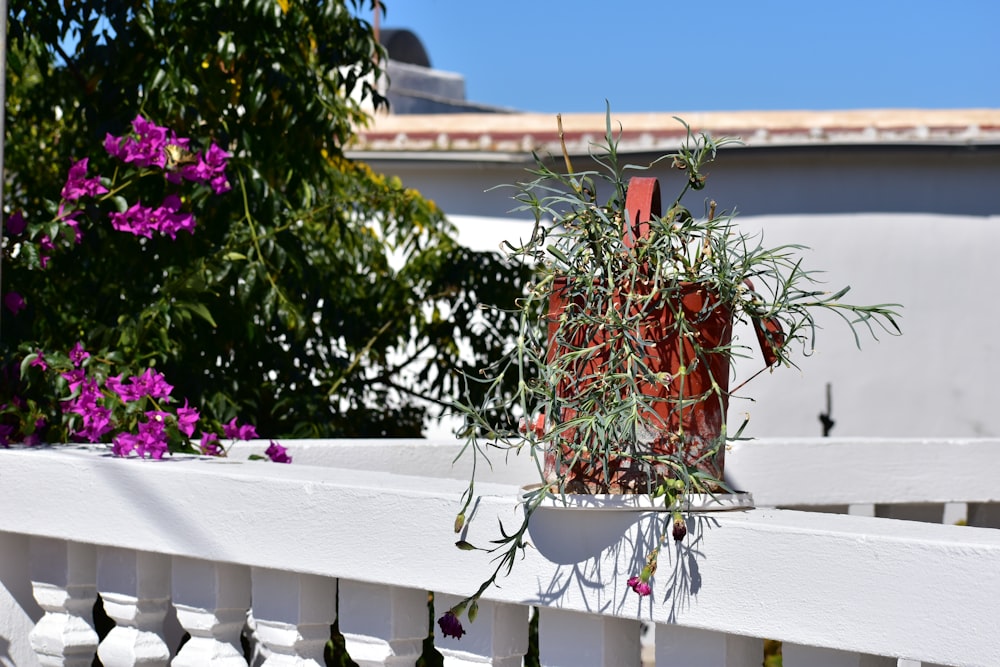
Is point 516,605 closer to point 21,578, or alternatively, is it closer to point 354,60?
point 21,578

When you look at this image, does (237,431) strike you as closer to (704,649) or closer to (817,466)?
(817,466)

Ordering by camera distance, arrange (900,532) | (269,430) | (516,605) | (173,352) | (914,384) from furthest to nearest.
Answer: (914,384), (269,430), (173,352), (516,605), (900,532)

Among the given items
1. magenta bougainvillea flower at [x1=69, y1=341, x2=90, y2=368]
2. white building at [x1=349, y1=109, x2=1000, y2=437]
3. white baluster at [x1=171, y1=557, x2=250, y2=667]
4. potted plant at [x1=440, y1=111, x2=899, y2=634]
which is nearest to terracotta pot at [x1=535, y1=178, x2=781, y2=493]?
potted plant at [x1=440, y1=111, x2=899, y2=634]

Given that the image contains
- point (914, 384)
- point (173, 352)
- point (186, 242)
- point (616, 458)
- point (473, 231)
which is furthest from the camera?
point (473, 231)

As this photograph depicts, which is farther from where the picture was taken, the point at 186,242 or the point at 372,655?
the point at 186,242

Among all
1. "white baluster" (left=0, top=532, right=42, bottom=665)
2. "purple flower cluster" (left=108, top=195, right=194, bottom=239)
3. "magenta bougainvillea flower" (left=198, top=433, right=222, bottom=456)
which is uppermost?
"purple flower cluster" (left=108, top=195, right=194, bottom=239)

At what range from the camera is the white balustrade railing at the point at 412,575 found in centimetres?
125

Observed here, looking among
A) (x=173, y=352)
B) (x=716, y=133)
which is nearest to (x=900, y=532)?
(x=173, y=352)

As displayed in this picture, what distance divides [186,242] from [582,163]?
3503 millimetres

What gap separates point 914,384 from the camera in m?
5.93

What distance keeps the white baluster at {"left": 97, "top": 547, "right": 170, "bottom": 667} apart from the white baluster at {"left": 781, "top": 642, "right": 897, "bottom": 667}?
3.40ft

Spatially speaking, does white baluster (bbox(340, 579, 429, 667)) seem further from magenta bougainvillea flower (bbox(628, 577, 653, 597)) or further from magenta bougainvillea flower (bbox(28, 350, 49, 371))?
magenta bougainvillea flower (bbox(28, 350, 49, 371))

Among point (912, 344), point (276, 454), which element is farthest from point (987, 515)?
point (912, 344)

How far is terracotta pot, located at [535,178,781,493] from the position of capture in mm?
1419
